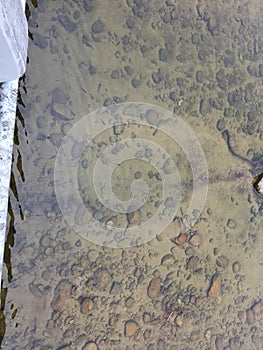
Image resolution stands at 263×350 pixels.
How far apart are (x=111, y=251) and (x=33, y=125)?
1120mm

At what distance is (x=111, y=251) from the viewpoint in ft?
9.41

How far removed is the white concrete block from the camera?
1467 millimetres

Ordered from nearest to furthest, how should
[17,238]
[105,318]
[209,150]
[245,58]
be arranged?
[17,238] < [105,318] < [209,150] < [245,58]

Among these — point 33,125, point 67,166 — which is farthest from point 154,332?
point 33,125

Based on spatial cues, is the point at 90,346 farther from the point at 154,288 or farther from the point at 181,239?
the point at 181,239

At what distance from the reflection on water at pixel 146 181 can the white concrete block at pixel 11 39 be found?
91 centimetres

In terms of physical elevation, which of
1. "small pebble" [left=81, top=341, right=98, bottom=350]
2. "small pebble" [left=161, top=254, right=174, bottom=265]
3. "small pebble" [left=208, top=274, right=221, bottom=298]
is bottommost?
"small pebble" [left=81, top=341, right=98, bottom=350]


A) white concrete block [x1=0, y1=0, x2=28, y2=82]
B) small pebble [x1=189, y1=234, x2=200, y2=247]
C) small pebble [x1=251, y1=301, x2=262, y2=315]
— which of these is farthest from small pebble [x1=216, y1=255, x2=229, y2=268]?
white concrete block [x1=0, y1=0, x2=28, y2=82]

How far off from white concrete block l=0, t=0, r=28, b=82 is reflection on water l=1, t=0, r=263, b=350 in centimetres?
91

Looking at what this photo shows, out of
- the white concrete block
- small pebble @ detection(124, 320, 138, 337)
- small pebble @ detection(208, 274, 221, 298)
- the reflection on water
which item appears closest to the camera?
the white concrete block

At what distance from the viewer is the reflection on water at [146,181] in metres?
2.68

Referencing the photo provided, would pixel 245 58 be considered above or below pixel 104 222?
above

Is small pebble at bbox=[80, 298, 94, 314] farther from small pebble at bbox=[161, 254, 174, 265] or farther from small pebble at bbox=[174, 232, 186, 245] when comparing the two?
small pebble at bbox=[174, 232, 186, 245]

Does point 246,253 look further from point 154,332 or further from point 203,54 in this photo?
point 203,54
